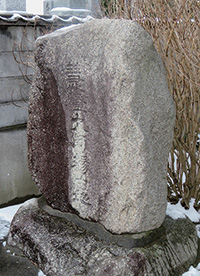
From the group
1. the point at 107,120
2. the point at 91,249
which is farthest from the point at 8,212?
the point at 107,120

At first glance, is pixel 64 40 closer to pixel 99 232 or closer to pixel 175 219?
pixel 99 232

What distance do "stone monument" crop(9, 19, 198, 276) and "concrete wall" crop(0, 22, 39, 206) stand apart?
1.21 metres

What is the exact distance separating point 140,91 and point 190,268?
141 cm

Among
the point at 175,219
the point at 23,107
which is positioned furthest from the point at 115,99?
the point at 23,107

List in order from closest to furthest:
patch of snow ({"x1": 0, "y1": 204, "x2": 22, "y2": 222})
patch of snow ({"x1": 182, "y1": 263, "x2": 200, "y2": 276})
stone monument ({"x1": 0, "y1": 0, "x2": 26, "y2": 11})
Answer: patch of snow ({"x1": 182, "y1": 263, "x2": 200, "y2": 276}), patch of snow ({"x1": 0, "y1": 204, "x2": 22, "y2": 222}), stone monument ({"x1": 0, "y1": 0, "x2": 26, "y2": 11})

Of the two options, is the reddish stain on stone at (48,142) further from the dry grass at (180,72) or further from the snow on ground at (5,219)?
the dry grass at (180,72)

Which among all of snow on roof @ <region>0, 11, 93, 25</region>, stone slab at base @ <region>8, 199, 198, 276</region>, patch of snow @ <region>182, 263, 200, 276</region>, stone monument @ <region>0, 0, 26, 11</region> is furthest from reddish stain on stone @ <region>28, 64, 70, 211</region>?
stone monument @ <region>0, 0, 26, 11</region>

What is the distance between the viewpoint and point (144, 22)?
12.7 ft

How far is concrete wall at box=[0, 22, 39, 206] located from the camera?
4.08 metres

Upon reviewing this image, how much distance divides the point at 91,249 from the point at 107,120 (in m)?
0.94

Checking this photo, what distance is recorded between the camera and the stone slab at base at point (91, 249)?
8.16 feet

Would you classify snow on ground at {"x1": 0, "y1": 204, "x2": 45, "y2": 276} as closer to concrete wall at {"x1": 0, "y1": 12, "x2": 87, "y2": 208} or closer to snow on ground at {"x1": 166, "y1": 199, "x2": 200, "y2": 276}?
concrete wall at {"x1": 0, "y1": 12, "x2": 87, "y2": 208}

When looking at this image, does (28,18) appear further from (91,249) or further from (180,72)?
(91,249)

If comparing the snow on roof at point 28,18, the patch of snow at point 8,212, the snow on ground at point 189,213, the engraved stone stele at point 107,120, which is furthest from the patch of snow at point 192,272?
the snow on roof at point 28,18
